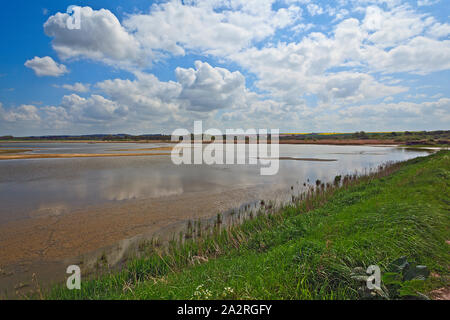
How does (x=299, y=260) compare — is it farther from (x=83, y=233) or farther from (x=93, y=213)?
(x=93, y=213)

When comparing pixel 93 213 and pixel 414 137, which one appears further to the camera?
pixel 414 137

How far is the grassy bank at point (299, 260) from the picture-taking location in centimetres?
314

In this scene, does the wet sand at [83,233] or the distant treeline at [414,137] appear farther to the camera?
the distant treeline at [414,137]

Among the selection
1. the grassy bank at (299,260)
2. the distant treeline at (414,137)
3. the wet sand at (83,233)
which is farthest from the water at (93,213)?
the distant treeline at (414,137)

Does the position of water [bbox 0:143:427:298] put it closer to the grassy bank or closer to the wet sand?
the wet sand

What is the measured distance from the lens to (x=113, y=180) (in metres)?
18.3

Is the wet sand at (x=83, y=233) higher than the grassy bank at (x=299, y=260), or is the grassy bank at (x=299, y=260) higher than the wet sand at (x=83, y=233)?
the grassy bank at (x=299, y=260)

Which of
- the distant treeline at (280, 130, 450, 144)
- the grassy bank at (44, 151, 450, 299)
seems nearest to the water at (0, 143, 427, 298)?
the grassy bank at (44, 151, 450, 299)

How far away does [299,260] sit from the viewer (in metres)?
3.78

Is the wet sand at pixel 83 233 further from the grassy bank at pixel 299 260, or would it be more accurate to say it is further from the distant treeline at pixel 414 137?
the distant treeline at pixel 414 137

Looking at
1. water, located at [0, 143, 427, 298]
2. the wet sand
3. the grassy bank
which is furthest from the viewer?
water, located at [0, 143, 427, 298]

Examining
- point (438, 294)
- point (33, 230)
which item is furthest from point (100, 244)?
point (438, 294)

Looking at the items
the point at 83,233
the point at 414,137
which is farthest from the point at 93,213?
the point at 414,137

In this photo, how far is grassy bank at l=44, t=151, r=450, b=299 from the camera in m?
3.14
